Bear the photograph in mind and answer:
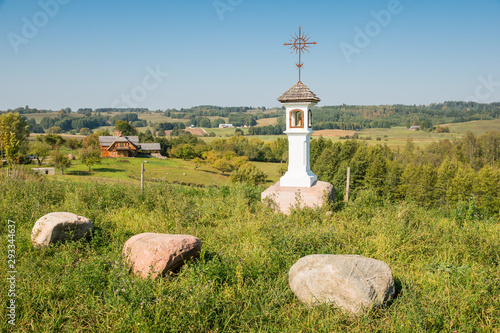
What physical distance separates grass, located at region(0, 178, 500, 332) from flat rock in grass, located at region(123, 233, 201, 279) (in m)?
0.22

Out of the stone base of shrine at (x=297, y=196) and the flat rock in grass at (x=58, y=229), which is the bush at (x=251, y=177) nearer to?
the stone base of shrine at (x=297, y=196)

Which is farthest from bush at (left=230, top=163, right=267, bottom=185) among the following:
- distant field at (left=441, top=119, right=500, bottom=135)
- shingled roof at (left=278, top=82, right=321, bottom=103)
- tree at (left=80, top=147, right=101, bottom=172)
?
distant field at (left=441, top=119, right=500, bottom=135)

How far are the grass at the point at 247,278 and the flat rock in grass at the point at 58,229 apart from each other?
21cm

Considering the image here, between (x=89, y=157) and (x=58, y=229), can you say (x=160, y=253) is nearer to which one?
(x=58, y=229)

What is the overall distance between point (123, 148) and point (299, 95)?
53930 mm

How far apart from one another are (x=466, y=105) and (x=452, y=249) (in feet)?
345

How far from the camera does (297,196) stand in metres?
8.84

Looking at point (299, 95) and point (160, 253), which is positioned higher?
point (299, 95)

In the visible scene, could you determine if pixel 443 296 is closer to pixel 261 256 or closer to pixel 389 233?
pixel 389 233

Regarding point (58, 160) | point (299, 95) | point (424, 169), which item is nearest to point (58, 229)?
point (299, 95)

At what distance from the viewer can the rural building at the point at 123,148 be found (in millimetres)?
57469

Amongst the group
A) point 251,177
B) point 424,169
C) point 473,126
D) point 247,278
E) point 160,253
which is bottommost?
point 424,169

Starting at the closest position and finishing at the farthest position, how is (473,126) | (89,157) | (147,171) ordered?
(147,171), (89,157), (473,126)

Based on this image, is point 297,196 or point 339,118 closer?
point 297,196
